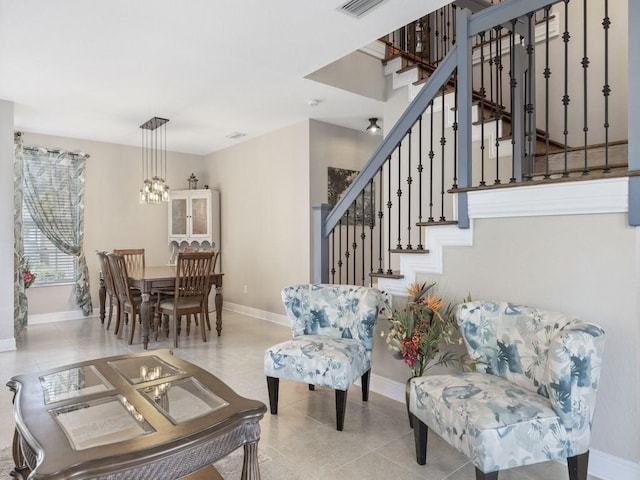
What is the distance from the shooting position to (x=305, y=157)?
18.1 ft

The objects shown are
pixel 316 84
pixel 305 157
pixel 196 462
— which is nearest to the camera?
pixel 196 462

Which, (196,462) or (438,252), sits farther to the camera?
(438,252)

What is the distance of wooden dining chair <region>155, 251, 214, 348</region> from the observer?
452cm

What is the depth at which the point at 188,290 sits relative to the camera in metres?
4.68

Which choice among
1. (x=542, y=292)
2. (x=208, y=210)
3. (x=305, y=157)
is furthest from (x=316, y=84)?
(x=208, y=210)

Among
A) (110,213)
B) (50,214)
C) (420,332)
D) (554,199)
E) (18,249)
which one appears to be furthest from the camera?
(110,213)

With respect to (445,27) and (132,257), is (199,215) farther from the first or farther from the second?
(445,27)

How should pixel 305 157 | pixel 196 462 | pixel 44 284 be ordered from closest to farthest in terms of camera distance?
pixel 196 462, pixel 305 157, pixel 44 284

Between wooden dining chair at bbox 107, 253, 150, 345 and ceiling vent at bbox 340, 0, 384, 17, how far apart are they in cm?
348

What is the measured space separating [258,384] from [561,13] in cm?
447

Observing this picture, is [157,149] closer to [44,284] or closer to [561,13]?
[44,284]

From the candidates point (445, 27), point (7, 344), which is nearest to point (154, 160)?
point (7, 344)

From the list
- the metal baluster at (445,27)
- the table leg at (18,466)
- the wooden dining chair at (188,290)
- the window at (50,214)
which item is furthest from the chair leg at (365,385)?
the window at (50,214)

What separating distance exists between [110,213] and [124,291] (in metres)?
2.28
